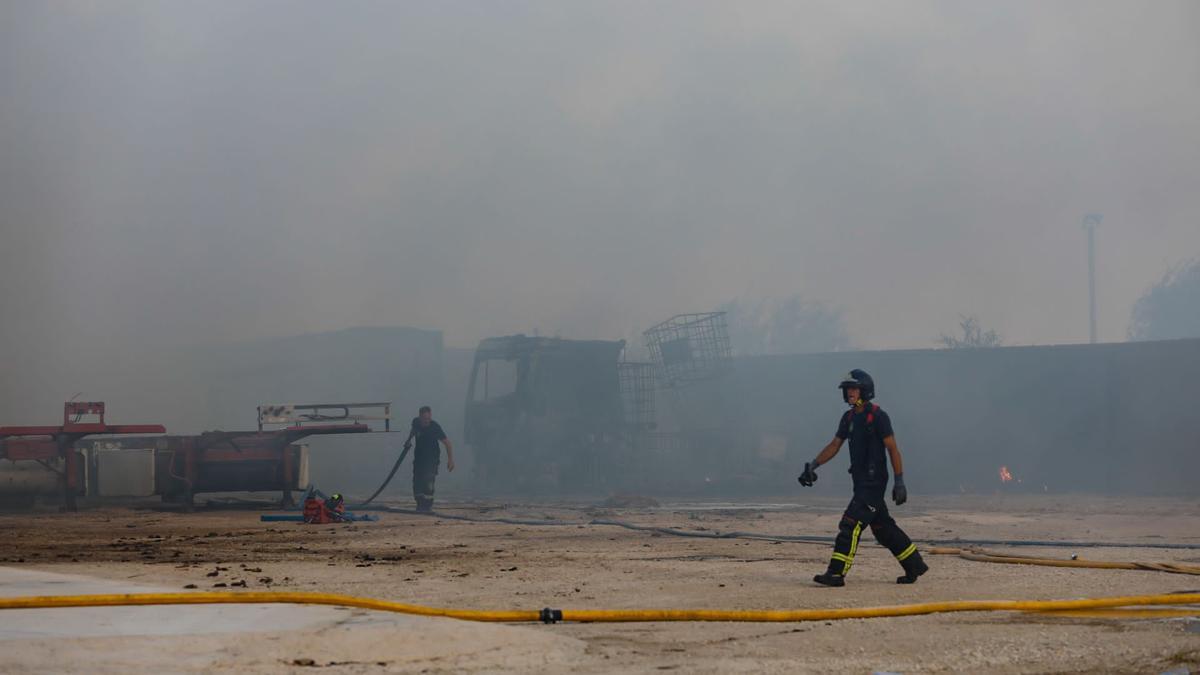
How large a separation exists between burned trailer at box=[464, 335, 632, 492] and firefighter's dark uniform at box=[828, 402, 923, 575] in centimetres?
1777

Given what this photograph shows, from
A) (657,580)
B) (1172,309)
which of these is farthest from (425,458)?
(1172,309)

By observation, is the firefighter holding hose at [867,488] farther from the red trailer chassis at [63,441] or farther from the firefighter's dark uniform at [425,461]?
the red trailer chassis at [63,441]

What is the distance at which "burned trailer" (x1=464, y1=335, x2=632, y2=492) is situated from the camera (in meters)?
26.1

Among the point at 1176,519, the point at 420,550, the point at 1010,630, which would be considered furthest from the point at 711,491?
the point at 1010,630

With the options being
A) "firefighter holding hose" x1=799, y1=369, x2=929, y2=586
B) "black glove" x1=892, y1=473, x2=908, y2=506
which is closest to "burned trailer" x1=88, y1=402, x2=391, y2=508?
"firefighter holding hose" x1=799, y1=369, x2=929, y2=586

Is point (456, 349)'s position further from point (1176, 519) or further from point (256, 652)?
point (256, 652)

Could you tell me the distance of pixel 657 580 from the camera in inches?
328

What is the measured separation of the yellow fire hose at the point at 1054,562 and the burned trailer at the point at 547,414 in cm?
1619

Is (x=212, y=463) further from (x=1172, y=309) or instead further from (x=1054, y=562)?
(x=1172, y=309)

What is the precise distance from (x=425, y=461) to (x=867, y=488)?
33.9 ft

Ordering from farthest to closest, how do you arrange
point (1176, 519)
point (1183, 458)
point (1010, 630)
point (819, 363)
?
point (819, 363) < point (1183, 458) < point (1176, 519) < point (1010, 630)

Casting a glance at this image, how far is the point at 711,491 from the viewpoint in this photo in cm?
2644

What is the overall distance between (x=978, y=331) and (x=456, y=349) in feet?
68.4

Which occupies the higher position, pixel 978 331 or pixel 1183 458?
pixel 978 331
